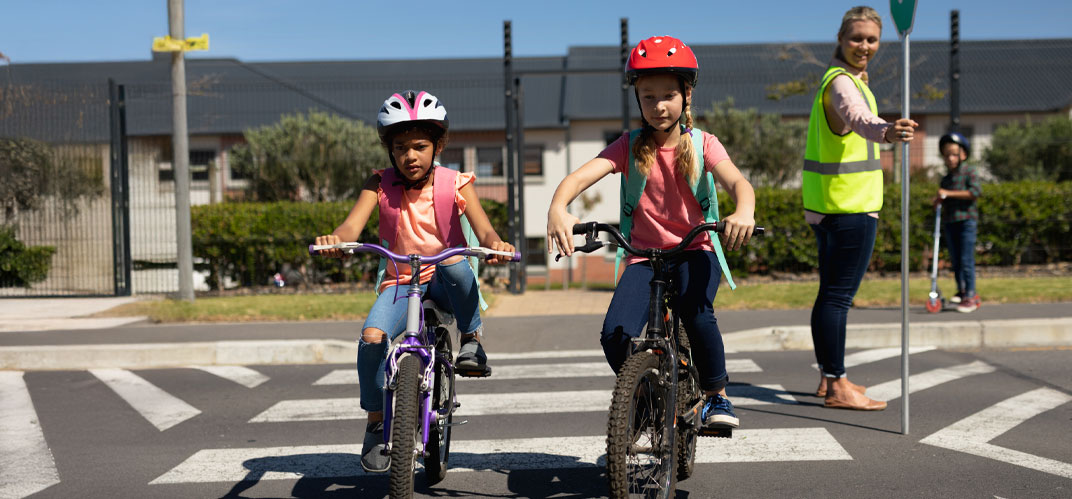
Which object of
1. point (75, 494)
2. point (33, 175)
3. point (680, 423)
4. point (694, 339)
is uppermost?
point (33, 175)

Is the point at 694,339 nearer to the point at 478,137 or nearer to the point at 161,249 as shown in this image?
the point at 161,249

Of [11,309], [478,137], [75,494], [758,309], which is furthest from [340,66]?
[75,494]

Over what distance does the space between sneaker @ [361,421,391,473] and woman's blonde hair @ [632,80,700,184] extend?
1500mm

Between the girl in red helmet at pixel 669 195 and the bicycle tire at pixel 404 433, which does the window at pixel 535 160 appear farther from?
the bicycle tire at pixel 404 433

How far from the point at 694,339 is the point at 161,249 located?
1153 cm

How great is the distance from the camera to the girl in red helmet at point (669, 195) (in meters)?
3.72

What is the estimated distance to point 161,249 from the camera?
13773 mm

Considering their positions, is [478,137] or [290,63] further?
[290,63]

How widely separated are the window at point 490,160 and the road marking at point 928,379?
28.4ft

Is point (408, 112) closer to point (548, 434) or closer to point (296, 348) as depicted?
point (548, 434)

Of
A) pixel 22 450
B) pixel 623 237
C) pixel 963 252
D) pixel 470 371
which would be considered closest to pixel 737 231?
pixel 623 237

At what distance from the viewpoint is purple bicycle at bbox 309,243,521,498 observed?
3475mm

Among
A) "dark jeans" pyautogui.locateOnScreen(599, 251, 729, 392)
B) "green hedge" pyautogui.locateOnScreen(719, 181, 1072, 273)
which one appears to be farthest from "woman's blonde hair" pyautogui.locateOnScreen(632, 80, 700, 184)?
"green hedge" pyautogui.locateOnScreen(719, 181, 1072, 273)

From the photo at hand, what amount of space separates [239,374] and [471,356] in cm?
410
